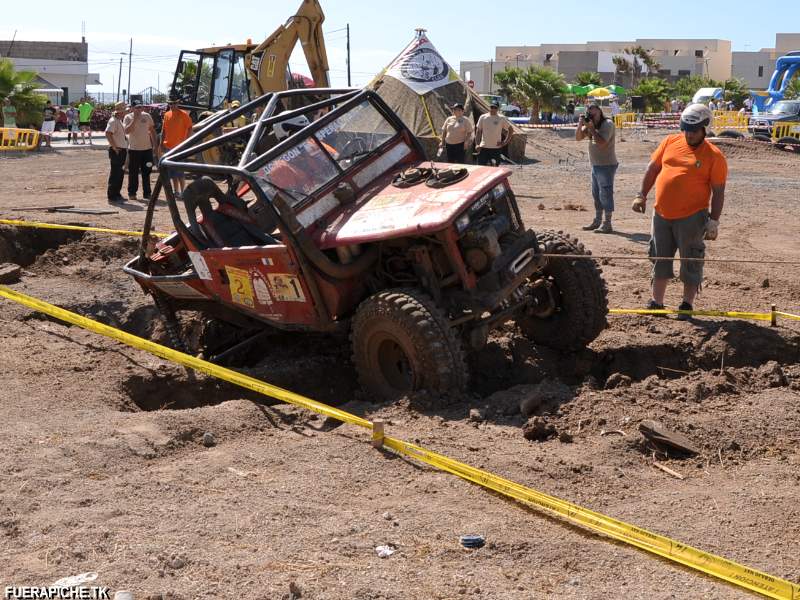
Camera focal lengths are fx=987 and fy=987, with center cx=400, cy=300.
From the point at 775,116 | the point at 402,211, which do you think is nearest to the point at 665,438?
the point at 402,211

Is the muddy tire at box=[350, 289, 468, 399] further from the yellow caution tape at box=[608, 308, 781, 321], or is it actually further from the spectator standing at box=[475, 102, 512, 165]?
the spectator standing at box=[475, 102, 512, 165]

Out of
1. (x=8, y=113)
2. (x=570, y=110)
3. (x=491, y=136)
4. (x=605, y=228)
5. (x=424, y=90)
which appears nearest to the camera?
(x=605, y=228)

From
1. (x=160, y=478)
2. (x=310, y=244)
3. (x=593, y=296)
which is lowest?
(x=160, y=478)

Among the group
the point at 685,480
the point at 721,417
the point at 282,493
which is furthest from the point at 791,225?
the point at 282,493

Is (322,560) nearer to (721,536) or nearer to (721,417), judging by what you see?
(721,536)

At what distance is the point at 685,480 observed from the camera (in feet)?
17.2

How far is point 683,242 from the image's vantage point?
8.14 metres

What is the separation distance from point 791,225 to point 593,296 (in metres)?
8.01

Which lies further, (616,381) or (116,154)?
(116,154)

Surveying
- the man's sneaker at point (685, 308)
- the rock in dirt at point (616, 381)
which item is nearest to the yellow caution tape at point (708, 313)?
the man's sneaker at point (685, 308)

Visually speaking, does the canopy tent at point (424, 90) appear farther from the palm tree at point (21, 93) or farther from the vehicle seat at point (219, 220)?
the vehicle seat at point (219, 220)

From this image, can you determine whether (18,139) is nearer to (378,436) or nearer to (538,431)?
(378,436)

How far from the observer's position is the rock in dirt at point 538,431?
5.96 m

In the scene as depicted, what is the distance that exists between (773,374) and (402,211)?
2.85 metres
